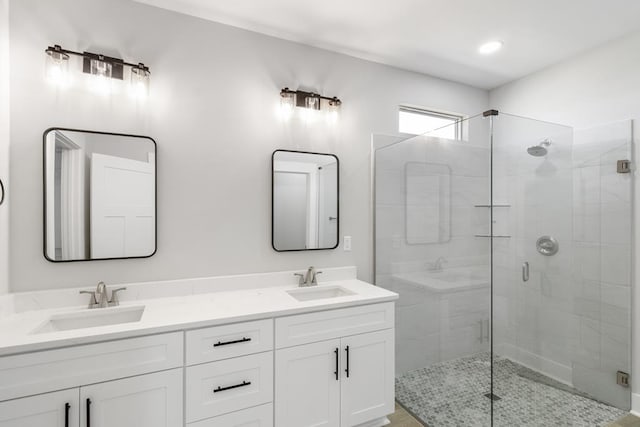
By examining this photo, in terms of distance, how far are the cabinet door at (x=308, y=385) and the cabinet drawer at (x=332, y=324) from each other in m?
0.05

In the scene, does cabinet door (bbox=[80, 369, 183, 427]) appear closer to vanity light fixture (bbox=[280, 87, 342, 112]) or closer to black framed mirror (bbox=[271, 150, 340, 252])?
black framed mirror (bbox=[271, 150, 340, 252])

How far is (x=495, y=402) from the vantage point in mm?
1815

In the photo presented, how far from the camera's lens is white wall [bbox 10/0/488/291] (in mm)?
1711

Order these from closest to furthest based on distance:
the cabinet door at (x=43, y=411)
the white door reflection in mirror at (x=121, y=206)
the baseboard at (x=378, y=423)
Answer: the cabinet door at (x=43, y=411), the white door reflection in mirror at (x=121, y=206), the baseboard at (x=378, y=423)

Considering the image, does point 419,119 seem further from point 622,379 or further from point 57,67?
point 57,67

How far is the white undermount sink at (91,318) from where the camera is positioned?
1618mm

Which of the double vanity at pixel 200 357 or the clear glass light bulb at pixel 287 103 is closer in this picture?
the double vanity at pixel 200 357

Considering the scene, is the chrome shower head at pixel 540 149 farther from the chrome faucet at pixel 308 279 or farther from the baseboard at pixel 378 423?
the baseboard at pixel 378 423

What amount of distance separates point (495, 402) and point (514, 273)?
0.75 metres

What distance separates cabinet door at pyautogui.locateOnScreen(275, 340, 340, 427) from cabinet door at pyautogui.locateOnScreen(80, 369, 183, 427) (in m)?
0.51

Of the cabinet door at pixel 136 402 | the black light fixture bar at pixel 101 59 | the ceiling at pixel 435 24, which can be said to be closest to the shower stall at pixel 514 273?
the ceiling at pixel 435 24

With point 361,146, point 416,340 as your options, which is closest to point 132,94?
point 361,146

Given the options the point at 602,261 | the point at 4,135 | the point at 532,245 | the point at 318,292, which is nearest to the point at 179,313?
the point at 318,292

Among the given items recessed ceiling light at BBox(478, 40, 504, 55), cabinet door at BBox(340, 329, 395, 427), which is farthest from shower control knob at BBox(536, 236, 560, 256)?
recessed ceiling light at BBox(478, 40, 504, 55)
